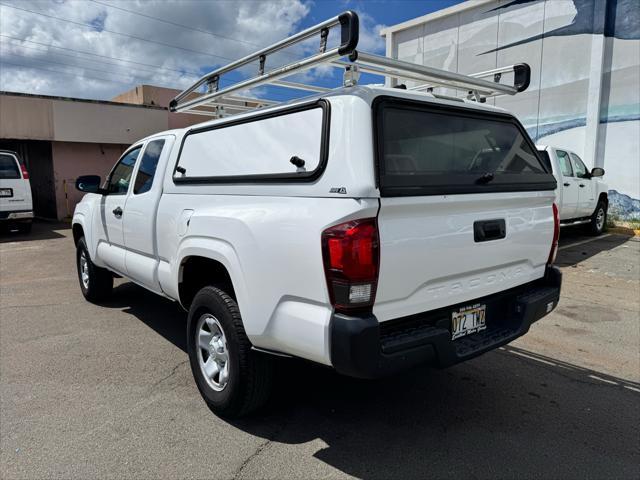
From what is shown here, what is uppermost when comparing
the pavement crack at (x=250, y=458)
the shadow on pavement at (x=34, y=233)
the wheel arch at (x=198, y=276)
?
the wheel arch at (x=198, y=276)

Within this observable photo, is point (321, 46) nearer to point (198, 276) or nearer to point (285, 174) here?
point (285, 174)

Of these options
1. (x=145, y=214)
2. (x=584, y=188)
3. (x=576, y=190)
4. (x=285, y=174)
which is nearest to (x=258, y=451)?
(x=285, y=174)

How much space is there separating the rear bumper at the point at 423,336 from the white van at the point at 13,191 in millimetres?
12250

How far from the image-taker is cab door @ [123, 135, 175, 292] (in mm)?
4129

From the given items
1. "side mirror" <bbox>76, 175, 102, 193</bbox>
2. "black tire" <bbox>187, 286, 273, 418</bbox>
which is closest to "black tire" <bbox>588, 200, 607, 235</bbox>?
"side mirror" <bbox>76, 175, 102, 193</bbox>

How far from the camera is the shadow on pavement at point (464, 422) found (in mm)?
2762

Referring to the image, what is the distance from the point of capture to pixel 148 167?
14.6 ft

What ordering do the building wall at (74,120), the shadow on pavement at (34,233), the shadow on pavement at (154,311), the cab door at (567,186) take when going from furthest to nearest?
the building wall at (74,120), the shadow on pavement at (34,233), the cab door at (567,186), the shadow on pavement at (154,311)

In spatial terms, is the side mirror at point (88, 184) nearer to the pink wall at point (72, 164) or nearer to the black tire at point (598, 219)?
the black tire at point (598, 219)

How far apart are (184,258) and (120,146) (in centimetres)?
1577

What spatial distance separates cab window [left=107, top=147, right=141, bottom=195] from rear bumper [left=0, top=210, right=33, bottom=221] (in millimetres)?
8370

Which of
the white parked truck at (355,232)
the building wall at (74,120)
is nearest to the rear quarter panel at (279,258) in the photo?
the white parked truck at (355,232)

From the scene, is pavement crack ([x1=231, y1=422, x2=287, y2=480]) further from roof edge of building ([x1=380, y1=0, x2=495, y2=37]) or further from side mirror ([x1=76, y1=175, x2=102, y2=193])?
roof edge of building ([x1=380, y1=0, x2=495, y2=37])

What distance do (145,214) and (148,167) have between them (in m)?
0.50
